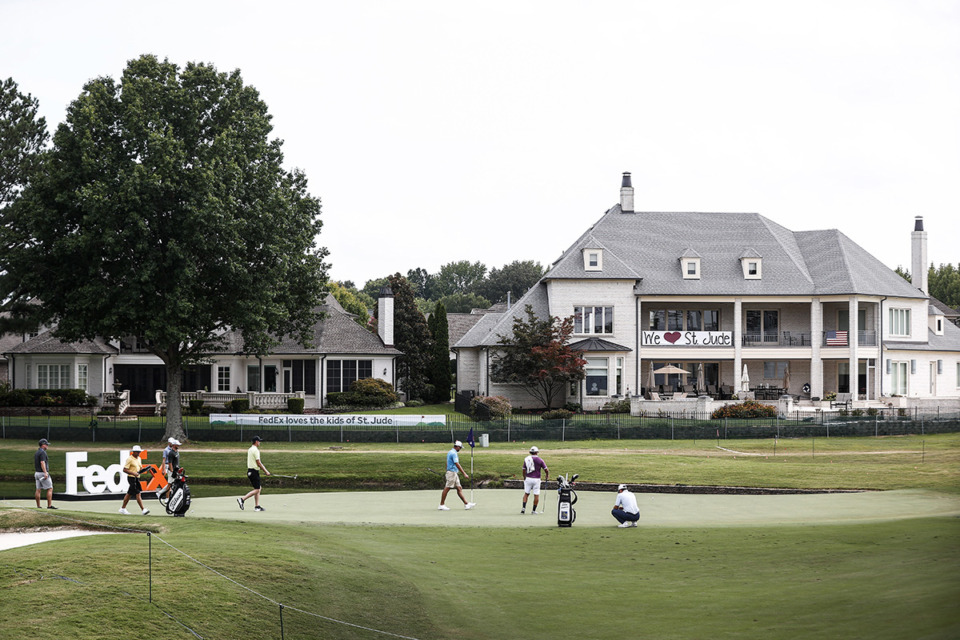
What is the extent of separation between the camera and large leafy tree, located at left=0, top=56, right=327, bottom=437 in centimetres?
3862

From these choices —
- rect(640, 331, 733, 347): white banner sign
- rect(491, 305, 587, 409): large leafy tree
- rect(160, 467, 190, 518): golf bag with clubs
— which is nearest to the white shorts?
rect(160, 467, 190, 518): golf bag with clubs

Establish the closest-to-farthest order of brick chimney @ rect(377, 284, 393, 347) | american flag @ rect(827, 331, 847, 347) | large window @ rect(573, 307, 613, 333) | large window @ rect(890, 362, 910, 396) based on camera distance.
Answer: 1. american flag @ rect(827, 331, 847, 347)
2. large window @ rect(573, 307, 613, 333)
3. large window @ rect(890, 362, 910, 396)
4. brick chimney @ rect(377, 284, 393, 347)

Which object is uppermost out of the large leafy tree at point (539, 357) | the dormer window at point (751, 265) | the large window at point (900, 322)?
the dormer window at point (751, 265)

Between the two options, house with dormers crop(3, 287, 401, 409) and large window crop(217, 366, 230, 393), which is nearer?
house with dormers crop(3, 287, 401, 409)

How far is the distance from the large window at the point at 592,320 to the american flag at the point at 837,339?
13495mm

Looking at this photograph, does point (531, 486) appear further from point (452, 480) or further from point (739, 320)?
point (739, 320)

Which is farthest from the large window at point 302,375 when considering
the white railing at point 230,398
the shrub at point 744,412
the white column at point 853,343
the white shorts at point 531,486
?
the white shorts at point 531,486

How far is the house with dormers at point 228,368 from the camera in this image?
55.6 m

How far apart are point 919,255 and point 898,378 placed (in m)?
9.09

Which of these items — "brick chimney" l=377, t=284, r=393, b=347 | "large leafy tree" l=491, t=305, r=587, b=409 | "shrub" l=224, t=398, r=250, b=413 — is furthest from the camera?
"brick chimney" l=377, t=284, r=393, b=347

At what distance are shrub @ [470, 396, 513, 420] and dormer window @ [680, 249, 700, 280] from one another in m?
16.7

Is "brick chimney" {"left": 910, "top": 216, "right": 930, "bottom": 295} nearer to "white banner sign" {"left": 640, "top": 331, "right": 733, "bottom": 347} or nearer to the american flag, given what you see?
the american flag

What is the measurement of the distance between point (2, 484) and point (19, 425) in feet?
46.3

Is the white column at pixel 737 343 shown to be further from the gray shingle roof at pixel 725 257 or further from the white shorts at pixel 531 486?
the white shorts at pixel 531 486
